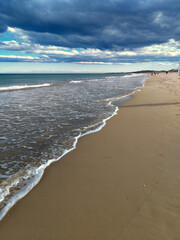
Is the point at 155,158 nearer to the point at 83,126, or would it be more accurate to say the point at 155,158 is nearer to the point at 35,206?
the point at 35,206

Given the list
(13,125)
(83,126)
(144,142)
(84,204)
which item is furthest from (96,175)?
(13,125)

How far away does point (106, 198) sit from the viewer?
10.2 ft

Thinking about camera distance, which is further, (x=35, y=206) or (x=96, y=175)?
(x=96, y=175)

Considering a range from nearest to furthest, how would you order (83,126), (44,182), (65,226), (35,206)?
(65,226), (35,206), (44,182), (83,126)

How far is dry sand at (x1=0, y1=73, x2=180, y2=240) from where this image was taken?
8.02 ft

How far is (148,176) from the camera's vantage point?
3.75m

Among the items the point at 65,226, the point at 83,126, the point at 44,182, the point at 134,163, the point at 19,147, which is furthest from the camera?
the point at 83,126

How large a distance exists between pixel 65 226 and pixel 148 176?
2069 millimetres

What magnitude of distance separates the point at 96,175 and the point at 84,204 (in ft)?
3.12

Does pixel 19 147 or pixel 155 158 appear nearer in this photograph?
pixel 155 158

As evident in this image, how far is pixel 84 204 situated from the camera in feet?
9.78

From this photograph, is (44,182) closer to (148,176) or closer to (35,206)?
(35,206)

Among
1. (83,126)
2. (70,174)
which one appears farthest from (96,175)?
(83,126)

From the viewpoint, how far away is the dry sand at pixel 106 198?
8.02 ft
